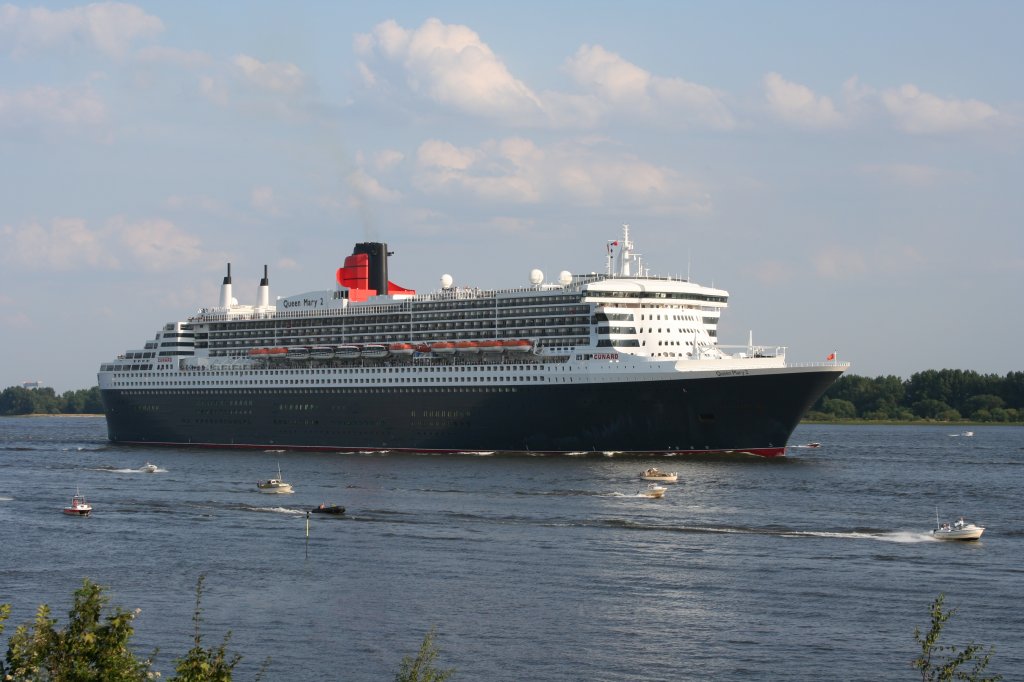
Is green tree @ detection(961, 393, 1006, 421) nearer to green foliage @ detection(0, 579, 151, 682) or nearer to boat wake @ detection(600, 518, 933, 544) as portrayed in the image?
boat wake @ detection(600, 518, 933, 544)

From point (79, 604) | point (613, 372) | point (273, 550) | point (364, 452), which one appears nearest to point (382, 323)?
point (364, 452)

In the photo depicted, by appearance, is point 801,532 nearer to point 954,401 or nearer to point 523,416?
point 523,416

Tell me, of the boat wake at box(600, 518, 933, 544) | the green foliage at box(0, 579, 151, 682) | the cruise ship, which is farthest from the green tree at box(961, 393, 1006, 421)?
the green foliage at box(0, 579, 151, 682)

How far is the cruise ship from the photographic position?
83.0m

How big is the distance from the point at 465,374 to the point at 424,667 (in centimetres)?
6272

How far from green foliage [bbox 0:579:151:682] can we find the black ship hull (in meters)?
65.2

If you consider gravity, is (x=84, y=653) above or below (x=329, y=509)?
above

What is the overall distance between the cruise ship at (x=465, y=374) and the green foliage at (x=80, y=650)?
6532 cm

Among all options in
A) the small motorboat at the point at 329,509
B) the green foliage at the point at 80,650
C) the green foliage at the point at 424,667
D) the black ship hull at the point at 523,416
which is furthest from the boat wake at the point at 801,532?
the green foliage at the point at 80,650

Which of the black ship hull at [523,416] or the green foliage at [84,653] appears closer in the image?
the green foliage at [84,653]

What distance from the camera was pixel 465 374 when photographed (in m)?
92.0

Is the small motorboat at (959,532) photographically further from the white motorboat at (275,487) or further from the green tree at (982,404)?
the green tree at (982,404)

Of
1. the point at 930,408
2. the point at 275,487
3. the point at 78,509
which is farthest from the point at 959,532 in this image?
the point at 930,408

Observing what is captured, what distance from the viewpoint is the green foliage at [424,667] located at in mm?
22250
